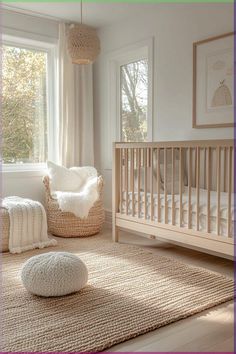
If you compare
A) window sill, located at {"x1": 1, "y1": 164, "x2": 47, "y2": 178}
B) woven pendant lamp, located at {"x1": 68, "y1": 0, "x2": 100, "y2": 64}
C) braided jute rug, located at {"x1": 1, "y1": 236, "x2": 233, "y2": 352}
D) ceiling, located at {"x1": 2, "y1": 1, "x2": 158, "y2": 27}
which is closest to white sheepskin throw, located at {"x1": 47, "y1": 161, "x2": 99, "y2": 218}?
window sill, located at {"x1": 1, "y1": 164, "x2": 47, "y2": 178}

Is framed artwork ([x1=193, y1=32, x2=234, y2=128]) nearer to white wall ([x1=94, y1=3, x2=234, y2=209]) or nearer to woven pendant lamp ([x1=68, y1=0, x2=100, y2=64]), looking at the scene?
white wall ([x1=94, y1=3, x2=234, y2=209])

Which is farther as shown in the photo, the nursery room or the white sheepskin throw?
the white sheepskin throw

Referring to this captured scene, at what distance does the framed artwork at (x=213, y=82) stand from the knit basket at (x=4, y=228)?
5.98ft

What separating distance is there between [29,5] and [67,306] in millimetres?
3056

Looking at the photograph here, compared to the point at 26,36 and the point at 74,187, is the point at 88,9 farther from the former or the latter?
the point at 74,187

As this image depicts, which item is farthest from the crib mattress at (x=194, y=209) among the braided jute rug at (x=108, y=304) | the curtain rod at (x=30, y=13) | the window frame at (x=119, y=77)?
the curtain rod at (x=30, y=13)

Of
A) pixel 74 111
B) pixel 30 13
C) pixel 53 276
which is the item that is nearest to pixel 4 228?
pixel 53 276

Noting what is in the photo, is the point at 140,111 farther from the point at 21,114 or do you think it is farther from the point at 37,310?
the point at 37,310

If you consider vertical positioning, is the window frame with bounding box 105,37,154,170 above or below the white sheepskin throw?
above

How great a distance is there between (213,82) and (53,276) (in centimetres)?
216

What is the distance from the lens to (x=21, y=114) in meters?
4.27

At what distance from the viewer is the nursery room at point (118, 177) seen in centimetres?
195

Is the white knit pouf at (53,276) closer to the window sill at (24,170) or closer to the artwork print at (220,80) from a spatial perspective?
the artwork print at (220,80)

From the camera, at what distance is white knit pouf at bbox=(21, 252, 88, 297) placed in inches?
82.9
